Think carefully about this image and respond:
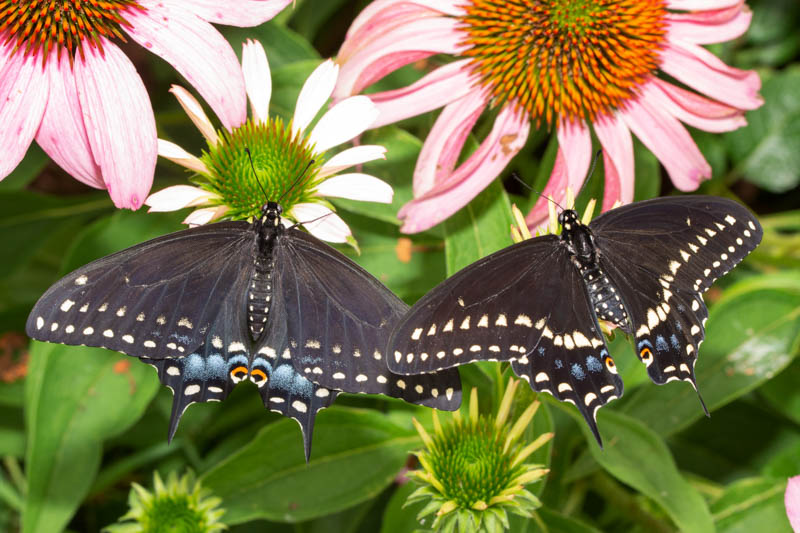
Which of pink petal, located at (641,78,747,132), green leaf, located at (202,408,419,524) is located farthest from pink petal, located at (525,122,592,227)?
green leaf, located at (202,408,419,524)

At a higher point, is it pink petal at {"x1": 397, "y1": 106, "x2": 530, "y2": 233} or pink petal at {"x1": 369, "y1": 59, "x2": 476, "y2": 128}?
pink petal at {"x1": 369, "y1": 59, "x2": 476, "y2": 128}

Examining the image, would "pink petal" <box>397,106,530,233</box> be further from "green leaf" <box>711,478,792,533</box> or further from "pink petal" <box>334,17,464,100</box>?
"green leaf" <box>711,478,792,533</box>

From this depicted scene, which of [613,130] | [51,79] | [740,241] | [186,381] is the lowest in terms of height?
[186,381]

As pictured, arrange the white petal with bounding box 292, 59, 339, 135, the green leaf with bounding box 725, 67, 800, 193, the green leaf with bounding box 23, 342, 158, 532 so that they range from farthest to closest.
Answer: the green leaf with bounding box 725, 67, 800, 193, the green leaf with bounding box 23, 342, 158, 532, the white petal with bounding box 292, 59, 339, 135

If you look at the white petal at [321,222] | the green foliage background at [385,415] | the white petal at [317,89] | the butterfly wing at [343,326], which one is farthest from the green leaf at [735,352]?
the white petal at [317,89]

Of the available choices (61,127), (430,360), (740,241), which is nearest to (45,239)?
(61,127)

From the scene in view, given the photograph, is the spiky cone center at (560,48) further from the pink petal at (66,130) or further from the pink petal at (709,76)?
the pink petal at (66,130)

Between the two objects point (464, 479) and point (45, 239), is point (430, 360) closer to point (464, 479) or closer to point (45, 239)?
point (464, 479)
